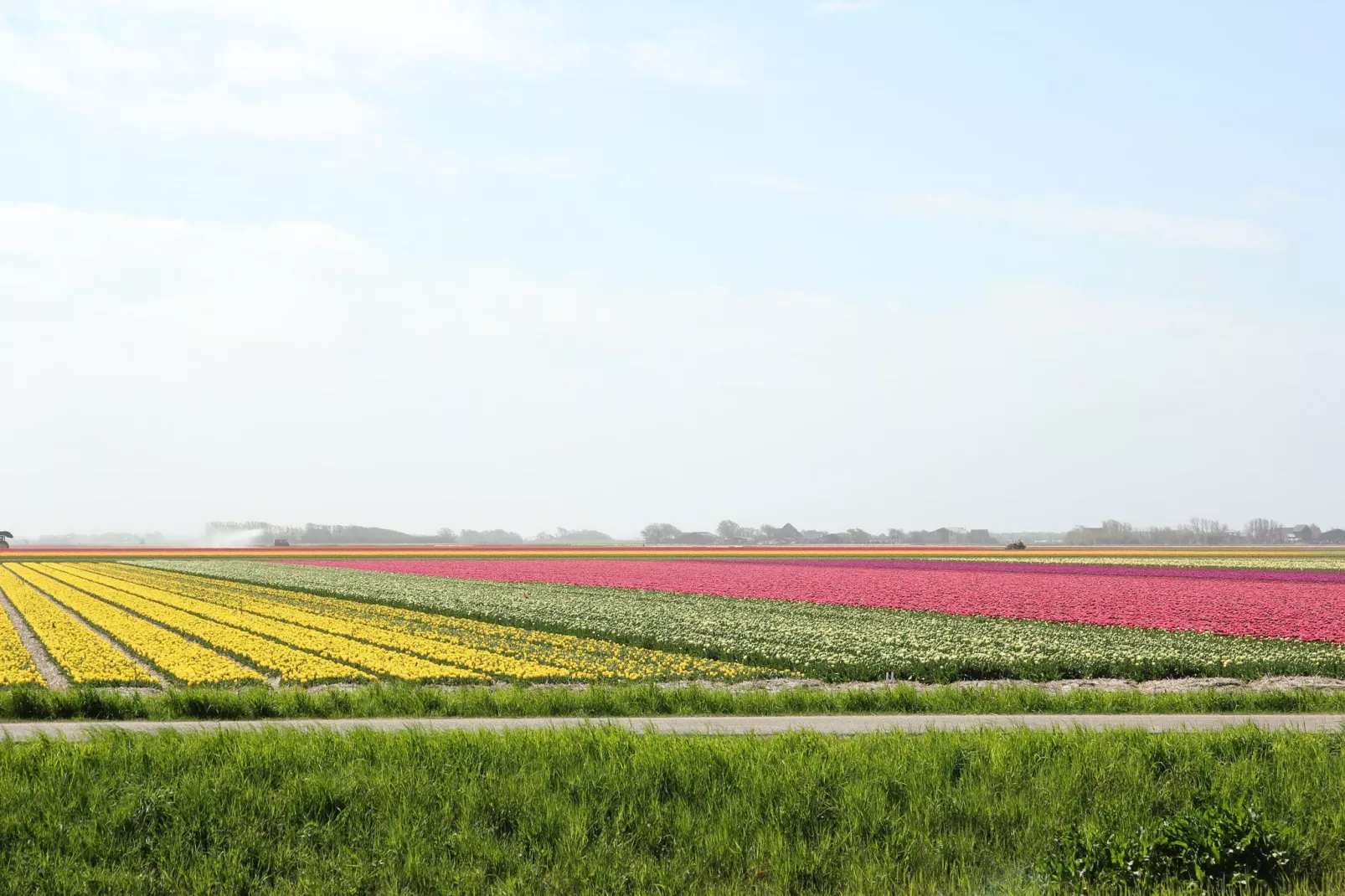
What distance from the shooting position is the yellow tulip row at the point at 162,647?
23781 millimetres

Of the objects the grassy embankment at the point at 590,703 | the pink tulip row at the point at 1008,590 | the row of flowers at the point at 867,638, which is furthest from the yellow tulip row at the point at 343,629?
the pink tulip row at the point at 1008,590

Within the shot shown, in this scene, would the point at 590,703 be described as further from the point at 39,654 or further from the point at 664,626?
the point at 39,654

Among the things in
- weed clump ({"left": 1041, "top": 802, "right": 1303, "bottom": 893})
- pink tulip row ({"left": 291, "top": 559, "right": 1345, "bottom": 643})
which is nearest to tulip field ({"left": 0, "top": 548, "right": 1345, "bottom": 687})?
pink tulip row ({"left": 291, "top": 559, "right": 1345, "bottom": 643})

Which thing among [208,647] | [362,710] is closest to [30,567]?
[208,647]

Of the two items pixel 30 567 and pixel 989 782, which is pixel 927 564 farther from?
pixel 989 782

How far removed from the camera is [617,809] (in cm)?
1059

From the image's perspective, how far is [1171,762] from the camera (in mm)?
12219

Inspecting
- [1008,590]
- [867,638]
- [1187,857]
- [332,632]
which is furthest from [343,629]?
[1008,590]

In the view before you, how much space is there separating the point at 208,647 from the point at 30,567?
2278 inches

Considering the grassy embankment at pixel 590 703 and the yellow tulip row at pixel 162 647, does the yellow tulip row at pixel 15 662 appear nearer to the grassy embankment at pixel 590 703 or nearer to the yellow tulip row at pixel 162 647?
the yellow tulip row at pixel 162 647

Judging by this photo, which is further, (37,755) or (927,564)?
(927,564)

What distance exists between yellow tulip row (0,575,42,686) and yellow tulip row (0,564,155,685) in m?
0.60

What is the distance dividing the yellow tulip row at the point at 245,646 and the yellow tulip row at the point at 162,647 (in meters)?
0.51

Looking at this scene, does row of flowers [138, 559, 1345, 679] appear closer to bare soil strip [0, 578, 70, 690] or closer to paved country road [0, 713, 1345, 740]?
paved country road [0, 713, 1345, 740]
